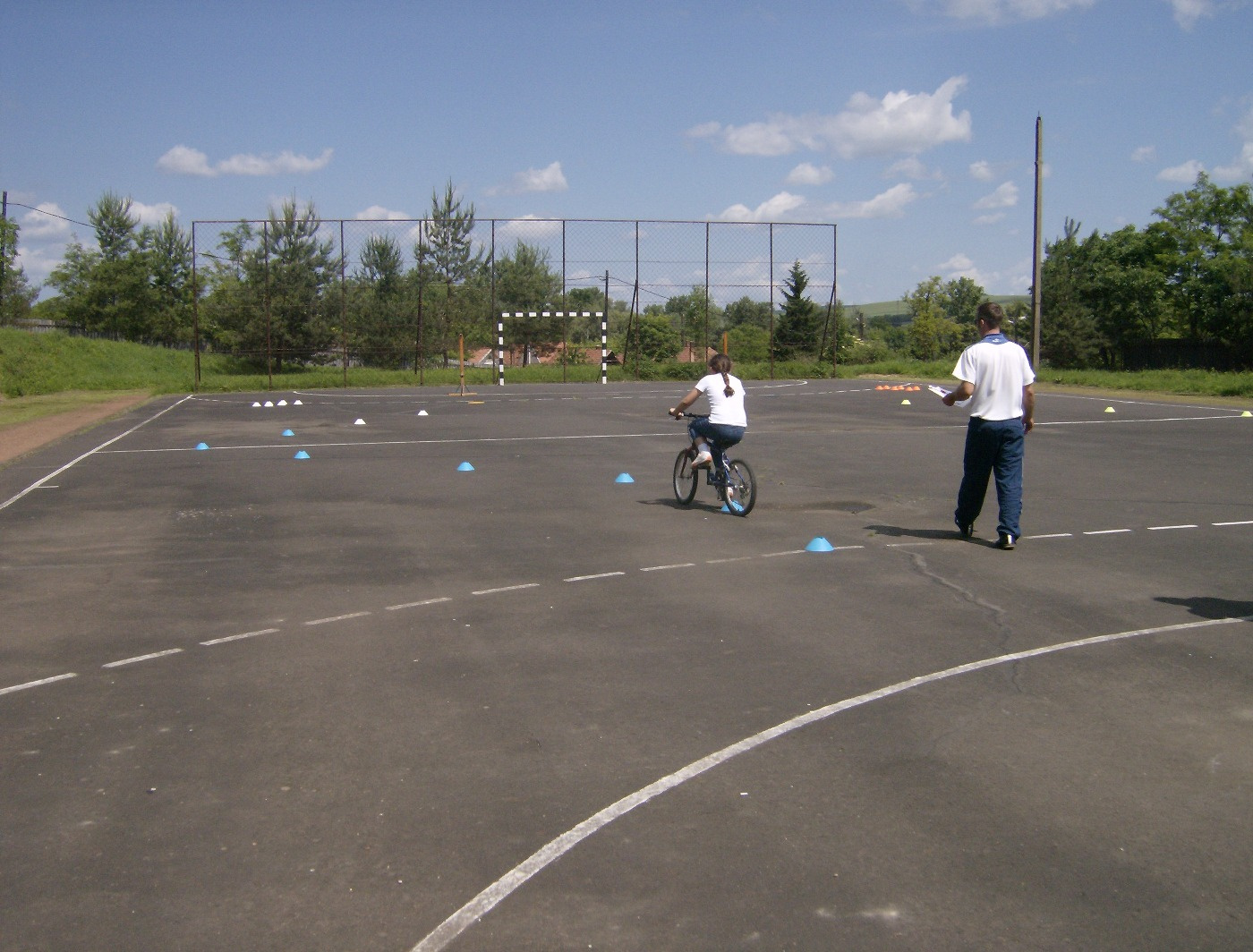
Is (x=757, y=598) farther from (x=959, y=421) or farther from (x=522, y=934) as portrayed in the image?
(x=959, y=421)

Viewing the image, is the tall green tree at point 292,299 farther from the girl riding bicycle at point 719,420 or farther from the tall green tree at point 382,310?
the girl riding bicycle at point 719,420

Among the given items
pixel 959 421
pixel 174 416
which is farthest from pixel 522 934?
pixel 174 416

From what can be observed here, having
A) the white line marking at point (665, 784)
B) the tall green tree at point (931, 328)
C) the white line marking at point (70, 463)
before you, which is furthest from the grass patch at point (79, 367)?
the tall green tree at point (931, 328)

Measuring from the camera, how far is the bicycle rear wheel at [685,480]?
11703 millimetres

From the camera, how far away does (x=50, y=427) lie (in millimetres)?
22969

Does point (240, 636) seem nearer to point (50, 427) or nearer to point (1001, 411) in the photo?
point (1001, 411)

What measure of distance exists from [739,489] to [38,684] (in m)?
6.76

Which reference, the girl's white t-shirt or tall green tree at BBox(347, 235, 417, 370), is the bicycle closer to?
the girl's white t-shirt

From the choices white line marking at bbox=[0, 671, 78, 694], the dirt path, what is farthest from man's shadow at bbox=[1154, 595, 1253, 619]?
the dirt path

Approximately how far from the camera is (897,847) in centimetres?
375

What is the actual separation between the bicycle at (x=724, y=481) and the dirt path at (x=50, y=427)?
10269 mm

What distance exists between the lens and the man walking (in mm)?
9203

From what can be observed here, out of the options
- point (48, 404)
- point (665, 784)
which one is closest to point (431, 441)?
point (665, 784)

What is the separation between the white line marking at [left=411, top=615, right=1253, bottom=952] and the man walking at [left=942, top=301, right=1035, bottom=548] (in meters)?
2.57
